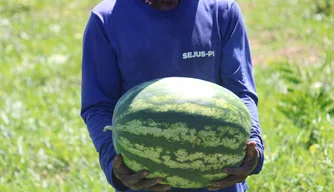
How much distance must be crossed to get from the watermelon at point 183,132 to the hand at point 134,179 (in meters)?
0.03

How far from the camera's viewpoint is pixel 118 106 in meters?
2.49

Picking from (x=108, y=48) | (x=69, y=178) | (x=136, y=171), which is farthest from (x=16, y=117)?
(x=136, y=171)

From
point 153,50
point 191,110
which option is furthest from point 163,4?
point 191,110

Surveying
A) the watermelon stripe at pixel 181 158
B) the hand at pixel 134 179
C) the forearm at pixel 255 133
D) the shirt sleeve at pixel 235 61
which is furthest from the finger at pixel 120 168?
the shirt sleeve at pixel 235 61

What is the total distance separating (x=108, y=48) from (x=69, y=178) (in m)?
2.29

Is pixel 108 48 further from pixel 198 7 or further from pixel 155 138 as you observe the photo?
pixel 155 138

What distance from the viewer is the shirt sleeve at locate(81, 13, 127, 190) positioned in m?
2.75

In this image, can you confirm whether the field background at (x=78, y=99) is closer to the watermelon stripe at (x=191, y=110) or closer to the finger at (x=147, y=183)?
the watermelon stripe at (x=191, y=110)

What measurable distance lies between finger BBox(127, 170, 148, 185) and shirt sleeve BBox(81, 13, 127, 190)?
0.38 metres

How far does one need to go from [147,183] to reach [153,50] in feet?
2.11

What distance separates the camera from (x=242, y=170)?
7.89 ft

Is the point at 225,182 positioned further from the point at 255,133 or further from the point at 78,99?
the point at 78,99

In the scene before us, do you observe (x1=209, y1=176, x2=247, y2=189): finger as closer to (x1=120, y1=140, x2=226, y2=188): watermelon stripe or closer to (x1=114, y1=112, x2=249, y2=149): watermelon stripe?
(x1=120, y1=140, x2=226, y2=188): watermelon stripe

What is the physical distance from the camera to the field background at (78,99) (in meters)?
4.25
